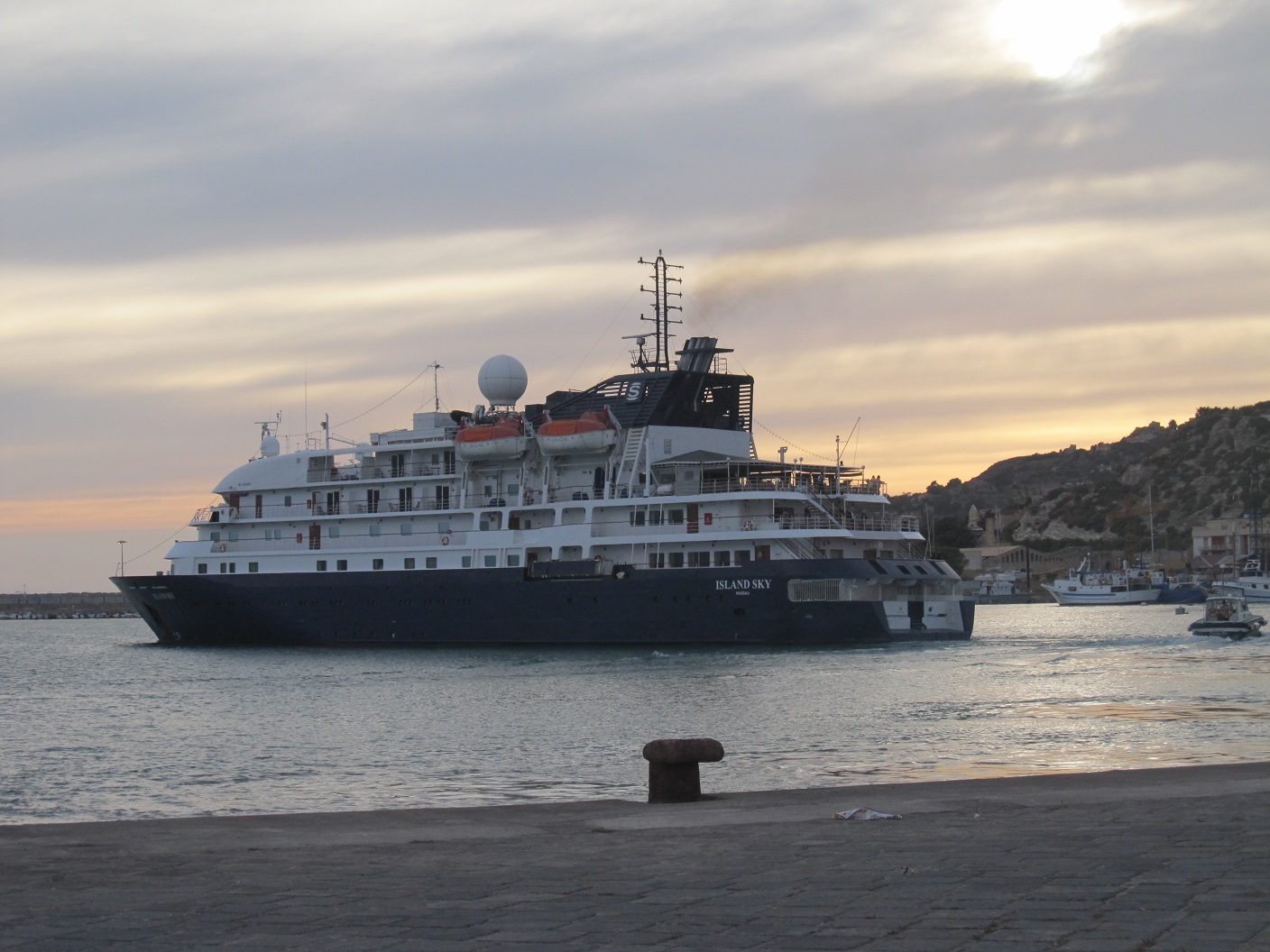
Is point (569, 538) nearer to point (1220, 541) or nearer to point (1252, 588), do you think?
point (1252, 588)

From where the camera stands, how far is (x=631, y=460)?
50250mm

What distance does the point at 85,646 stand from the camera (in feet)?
250

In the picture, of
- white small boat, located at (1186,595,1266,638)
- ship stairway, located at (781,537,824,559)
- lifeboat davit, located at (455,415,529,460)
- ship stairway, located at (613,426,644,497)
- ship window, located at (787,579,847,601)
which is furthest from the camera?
white small boat, located at (1186,595,1266,638)

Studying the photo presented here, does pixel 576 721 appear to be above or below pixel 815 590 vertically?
below

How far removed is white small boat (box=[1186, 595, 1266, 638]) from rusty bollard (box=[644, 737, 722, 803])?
4939 centimetres

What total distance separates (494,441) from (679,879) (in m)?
44.7

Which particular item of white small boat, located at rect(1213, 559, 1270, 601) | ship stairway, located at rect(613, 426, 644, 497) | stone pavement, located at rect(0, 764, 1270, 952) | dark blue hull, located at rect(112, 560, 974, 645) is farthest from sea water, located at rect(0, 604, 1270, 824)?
white small boat, located at rect(1213, 559, 1270, 601)

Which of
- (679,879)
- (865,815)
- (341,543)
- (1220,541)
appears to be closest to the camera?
(679,879)

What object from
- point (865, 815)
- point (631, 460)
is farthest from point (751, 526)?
point (865, 815)

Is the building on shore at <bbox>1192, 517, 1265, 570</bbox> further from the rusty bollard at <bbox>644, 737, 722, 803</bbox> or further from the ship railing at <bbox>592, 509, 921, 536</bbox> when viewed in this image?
the rusty bollard at <bbox>644, 737, 722, 803</bbox>

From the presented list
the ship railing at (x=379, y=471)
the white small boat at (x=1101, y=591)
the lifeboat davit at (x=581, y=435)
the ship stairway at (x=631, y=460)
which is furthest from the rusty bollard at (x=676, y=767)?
the white small boat at (x=1101, y=591)

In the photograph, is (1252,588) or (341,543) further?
(1252,588)

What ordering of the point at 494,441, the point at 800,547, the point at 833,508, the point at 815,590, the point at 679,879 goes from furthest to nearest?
the point at 494,441, the point at 833,508, the point at 800,547, the point at 815,590, the point at 679,879

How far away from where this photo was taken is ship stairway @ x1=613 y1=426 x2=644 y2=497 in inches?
1959
